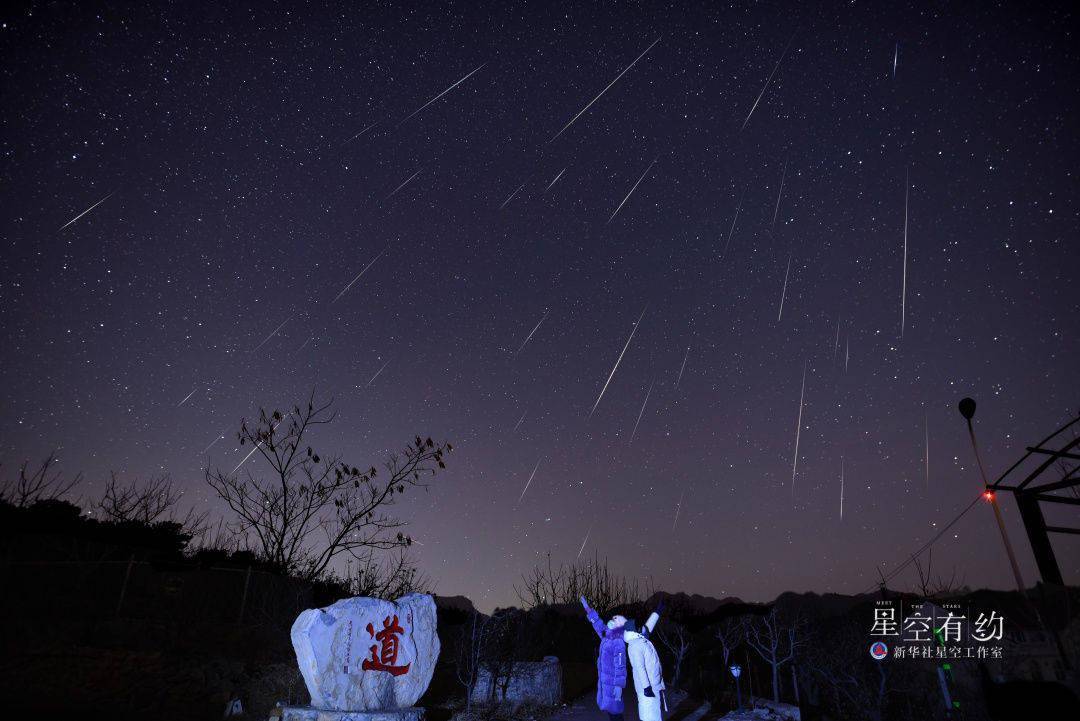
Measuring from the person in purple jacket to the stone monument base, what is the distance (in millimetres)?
4002

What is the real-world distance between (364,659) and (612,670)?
5.13 metres

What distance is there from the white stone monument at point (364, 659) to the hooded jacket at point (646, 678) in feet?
16.0

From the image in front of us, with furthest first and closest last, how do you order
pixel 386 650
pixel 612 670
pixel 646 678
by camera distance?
pixel 386 650 → pixel 612 670 → pixel 646 678

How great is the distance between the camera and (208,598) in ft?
57.8

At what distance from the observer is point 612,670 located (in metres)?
9.99

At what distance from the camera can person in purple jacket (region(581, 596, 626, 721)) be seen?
9.95 metres

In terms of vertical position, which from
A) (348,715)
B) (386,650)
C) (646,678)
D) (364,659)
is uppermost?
(386,650)

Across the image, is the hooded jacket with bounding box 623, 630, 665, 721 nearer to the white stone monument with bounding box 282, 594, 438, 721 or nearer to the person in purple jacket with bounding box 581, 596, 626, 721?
the person in purple jacket with bounding box 581, 596, 626, 721

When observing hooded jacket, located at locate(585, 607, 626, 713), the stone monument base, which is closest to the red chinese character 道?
the stone monument base

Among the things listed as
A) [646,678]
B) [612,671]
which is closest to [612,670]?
[612,671]

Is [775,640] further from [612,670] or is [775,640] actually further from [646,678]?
[646,678]

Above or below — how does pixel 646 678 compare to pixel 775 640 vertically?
below

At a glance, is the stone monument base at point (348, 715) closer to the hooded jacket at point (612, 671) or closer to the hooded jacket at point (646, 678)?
the hooded jacket at point (612, 671)

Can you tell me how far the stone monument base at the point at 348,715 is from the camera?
10.8 metres
